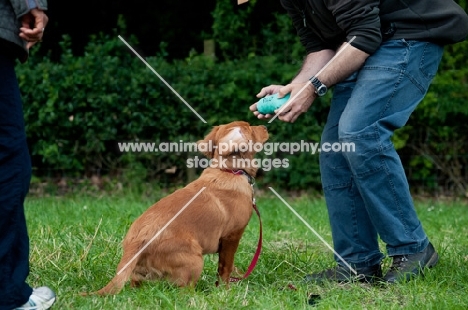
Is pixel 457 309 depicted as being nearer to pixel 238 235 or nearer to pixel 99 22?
pixel 238 235

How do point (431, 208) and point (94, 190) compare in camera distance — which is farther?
point (94, 190)

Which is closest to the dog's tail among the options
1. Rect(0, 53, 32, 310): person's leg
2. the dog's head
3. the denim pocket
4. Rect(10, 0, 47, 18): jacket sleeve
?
Rect(0, 53, 32, 310): person's leg

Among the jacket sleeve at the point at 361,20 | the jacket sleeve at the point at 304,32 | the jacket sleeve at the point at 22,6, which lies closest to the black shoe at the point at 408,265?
the jacket sleeve at the point at 361,20

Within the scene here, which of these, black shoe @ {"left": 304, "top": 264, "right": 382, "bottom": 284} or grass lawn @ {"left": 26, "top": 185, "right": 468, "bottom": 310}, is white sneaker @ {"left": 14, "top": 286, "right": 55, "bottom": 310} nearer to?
grass lawn @ {"left": 26, "top": 185, "right": 468, "bottom": 310}

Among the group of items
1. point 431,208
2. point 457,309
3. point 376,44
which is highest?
point 376,44

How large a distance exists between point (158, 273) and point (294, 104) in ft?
4.01

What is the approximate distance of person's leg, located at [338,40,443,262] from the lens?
4242 mm

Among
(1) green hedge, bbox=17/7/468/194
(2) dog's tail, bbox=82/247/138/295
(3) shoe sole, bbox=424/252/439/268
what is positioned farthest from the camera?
(1) green hedge, bbox=17/7/468/194

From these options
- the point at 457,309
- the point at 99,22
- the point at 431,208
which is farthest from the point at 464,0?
the point at 457,309

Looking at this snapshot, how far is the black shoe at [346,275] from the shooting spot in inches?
176

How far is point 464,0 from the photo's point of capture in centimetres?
905

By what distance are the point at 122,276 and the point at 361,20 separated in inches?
75.1

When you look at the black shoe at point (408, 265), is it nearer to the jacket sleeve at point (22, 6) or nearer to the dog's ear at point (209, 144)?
the dog's ear at point (209, 144)

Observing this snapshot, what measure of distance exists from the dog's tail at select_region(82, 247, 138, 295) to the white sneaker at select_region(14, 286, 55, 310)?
346mm
